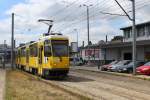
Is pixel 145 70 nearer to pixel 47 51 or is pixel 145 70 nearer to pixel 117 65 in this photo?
pixel 117 65

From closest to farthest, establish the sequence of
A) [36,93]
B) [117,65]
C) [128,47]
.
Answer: [36,93] < [117,65] < [128,47]

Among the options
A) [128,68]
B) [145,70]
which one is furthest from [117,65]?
[145,70]

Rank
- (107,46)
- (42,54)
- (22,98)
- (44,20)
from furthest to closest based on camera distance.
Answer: (107,46) → (44,20) → (42,54) → (22,98)

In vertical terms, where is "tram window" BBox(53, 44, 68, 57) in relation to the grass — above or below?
above

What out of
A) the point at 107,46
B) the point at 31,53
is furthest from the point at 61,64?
the point at 107,46

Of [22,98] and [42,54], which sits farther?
[42,54]

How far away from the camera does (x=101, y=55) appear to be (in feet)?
271

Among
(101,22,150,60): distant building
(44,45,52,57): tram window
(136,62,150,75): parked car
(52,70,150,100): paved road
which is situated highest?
(101,22,150,60): distant building

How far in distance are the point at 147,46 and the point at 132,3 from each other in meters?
23.3

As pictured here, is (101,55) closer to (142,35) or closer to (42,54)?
(142,35)

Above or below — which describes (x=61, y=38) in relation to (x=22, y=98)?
above

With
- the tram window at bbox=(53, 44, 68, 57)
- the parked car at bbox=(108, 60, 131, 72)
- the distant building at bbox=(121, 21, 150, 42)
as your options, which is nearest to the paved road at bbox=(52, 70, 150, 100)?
the tram window at bbox=(53, 44, 68, 57)

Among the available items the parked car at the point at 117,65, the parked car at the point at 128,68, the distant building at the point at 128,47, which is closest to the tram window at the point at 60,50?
the parked car at the point at 128,68

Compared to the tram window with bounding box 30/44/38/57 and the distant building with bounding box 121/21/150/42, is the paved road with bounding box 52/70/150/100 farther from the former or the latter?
the distant building with bounding box 121/21/150/42
